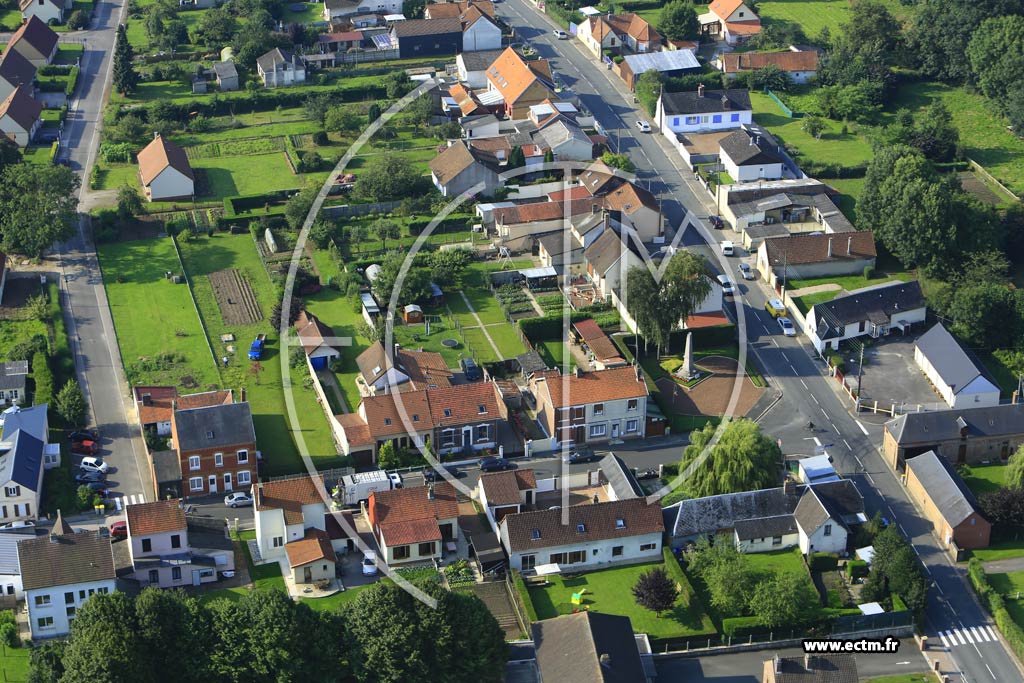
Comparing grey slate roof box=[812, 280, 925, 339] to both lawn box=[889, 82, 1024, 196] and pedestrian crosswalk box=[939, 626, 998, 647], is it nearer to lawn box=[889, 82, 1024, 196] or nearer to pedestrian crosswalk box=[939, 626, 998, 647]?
lawn box=[889, 82, 1024, 196]

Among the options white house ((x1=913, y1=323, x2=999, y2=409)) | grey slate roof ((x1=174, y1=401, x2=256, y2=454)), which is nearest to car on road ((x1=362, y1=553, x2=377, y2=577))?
grey slate roof ((x1=174, y1=401, x2=256, y2=454))

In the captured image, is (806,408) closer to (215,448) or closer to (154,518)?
(215,448)

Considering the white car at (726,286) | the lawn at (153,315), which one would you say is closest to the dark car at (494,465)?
the lawn at (153,315)

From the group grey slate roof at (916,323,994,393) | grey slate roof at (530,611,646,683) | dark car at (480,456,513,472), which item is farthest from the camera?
grey slate roof at (916,323,994,393)

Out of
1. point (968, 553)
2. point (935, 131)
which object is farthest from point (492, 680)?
point (935, 131)

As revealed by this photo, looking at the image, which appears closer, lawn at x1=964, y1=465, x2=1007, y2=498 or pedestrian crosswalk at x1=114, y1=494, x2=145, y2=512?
pedestrian crosswalk at x1=114, y1=494, x2=145, y2=512

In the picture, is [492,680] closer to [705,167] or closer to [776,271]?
[776,271]

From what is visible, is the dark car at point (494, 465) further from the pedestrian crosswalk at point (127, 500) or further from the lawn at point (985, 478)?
the lawn at point (985, 478)

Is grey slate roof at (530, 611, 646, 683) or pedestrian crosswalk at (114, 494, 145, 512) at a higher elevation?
pedestrian crosswalk at (114, 494, 145, 512)
